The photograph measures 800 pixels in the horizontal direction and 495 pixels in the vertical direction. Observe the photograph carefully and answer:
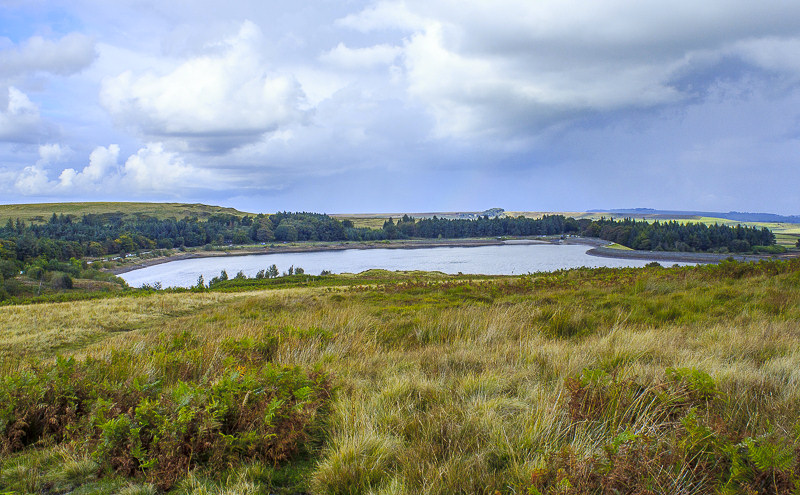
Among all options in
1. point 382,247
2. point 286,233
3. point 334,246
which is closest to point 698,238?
point 382,247

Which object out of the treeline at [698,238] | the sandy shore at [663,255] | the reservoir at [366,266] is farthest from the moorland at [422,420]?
the treeline at [698,238]

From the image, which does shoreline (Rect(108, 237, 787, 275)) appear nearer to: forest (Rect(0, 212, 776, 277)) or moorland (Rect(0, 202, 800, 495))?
forest (Rect(0, 212, 776, 277))

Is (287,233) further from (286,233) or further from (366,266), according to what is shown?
(366,266)

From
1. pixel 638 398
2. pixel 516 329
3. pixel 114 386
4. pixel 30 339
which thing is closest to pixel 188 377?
pixel 114 386

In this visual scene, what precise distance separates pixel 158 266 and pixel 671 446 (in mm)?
121387

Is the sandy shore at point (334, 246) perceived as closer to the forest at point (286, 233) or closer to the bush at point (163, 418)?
the forest at point (286, 233)

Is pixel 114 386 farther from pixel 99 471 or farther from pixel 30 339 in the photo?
pixel 30 339

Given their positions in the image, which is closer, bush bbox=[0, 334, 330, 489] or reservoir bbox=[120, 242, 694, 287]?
bush bbox=[0, 334, 330, 489]

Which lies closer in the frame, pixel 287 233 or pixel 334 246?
pixel 334 246

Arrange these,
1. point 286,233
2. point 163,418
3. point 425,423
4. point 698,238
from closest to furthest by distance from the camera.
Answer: point 163,418
point 425,423
point 698,238
point 286,233

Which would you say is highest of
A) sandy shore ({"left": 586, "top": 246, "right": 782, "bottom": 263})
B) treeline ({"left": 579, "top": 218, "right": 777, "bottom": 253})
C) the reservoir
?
treeline ({"left": 579, "top": 218, "right": 777, "bottom": 253})

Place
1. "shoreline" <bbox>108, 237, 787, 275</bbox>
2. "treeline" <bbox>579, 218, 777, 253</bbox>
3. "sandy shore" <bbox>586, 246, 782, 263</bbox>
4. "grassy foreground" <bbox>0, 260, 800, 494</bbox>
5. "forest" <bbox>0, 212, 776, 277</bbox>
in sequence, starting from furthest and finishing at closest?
"shoreline" <bbox>108, 237, 787, 275</bbox> < "forest" <bbox>0, 212, 776, 277</bbox> < "treeline" <bbox>579, 218, 777, 253</bbox> < "sandy shore" <bbox>586, 246, 782, 263</bbox> < "grassy foreground" <bbox>0, 260, 800, 494</bbox>

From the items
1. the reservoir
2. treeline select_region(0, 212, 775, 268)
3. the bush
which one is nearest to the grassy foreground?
the bush

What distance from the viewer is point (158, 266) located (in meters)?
107
